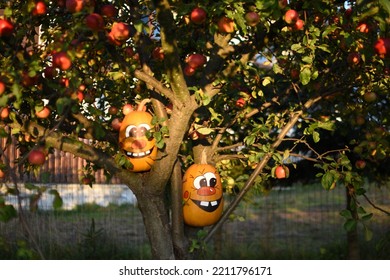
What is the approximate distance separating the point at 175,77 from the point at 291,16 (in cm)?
78

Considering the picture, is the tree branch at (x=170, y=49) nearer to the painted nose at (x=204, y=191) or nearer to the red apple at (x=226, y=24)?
the red apple at (x=226, y=24)

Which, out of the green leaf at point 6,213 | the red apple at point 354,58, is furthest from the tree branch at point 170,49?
the green leaf at point 6,213

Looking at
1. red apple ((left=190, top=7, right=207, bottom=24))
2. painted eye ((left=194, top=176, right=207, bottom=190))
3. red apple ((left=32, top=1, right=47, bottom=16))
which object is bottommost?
painted eye ((left=194, top=176, right=207, bottom=190))

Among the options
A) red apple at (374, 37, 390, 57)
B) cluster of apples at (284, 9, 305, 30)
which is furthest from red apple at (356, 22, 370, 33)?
cluster of apples at (284, 9, 305, 30)

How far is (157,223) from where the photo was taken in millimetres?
3846

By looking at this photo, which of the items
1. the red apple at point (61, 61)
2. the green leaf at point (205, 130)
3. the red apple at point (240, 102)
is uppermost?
the red apple at point (240, 102)

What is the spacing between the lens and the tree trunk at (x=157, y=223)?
3838 millimetres

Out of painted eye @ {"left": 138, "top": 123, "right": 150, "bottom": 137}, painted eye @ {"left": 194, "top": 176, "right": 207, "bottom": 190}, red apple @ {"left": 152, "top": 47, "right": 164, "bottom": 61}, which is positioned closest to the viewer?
painted eye @ {"left": 138, "top": 123, "right": 150, "bottom": 137}

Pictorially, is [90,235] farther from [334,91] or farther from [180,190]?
[334,91]

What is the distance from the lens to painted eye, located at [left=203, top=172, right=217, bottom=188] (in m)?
4.09

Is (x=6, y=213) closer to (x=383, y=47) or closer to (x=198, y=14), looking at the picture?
(x=198, y=14)

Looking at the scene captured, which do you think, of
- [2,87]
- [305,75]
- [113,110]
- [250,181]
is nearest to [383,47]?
[305,75]

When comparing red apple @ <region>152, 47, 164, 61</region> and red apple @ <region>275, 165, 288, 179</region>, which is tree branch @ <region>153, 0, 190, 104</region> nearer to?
red apple @ <region>152, 47, 164, 61</region>

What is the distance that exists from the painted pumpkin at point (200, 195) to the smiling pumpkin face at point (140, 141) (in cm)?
42
